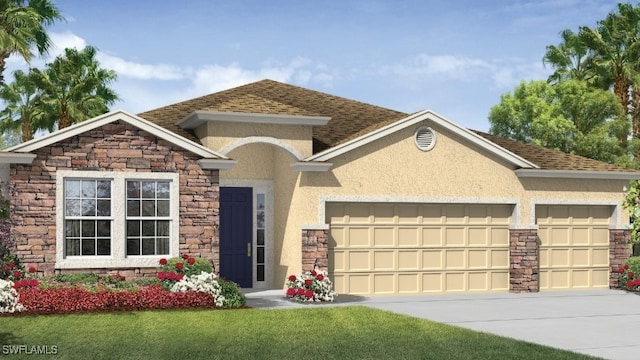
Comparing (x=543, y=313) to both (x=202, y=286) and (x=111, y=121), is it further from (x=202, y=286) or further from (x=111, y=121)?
(x=111, y=121)

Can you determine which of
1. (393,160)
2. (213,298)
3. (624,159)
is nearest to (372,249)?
(393,160)

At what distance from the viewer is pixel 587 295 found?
75.3ft

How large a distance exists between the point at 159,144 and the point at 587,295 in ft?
38.6

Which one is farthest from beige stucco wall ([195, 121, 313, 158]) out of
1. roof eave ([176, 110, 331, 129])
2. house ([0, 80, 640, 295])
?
roof eave ([176, 110, 331, 129])

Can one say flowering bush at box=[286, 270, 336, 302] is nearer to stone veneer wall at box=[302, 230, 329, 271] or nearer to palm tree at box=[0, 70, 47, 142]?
stone veneer wall at box=[302, 230, 329, 271]

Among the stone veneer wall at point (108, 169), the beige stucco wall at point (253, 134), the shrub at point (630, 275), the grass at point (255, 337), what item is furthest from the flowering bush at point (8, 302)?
the shrub at point (630, 275)

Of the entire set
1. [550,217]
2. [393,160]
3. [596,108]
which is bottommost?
[550,217]

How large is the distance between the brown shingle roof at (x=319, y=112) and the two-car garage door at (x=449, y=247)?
5.39 feet

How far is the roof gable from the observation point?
62.6ft

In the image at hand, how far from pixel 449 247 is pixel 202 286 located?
745cm

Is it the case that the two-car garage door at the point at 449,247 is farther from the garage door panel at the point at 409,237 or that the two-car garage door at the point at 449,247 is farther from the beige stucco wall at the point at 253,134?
the beige stucco wall at the point at 253,134

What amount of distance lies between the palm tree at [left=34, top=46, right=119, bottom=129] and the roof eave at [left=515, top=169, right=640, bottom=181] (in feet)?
67.2

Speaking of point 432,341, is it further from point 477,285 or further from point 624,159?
Result: point 624,159

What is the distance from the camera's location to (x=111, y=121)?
64.8ft
